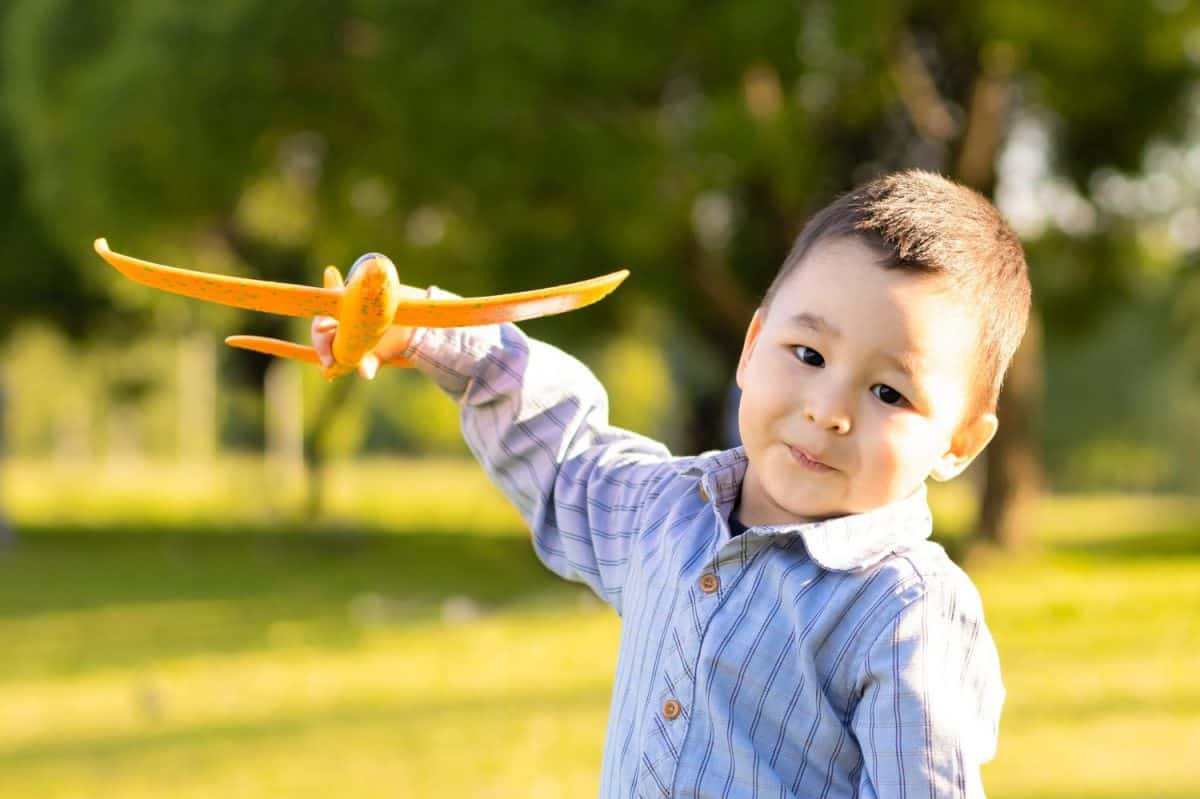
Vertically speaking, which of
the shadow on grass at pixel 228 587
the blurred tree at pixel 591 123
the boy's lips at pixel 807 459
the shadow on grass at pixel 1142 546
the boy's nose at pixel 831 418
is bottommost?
the shadow on grass at pixel 228 587

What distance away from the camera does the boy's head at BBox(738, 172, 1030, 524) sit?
142 centimetres

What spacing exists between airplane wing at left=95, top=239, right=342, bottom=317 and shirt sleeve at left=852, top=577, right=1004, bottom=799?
64 centimetres

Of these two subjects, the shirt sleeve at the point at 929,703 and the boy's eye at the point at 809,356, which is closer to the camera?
the shirt sleeve at the point at 929,703

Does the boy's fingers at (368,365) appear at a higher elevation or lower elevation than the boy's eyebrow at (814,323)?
lower

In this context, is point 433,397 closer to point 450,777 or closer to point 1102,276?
point 1102,276

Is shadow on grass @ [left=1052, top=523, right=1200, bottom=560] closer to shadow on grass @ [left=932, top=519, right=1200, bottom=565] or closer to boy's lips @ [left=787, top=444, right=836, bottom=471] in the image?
shadow on grass @ [left=932, top=519, right=1200, bottom=565]

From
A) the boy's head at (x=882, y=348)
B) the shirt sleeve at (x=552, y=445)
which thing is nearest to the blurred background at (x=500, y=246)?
the shirt sleeve at (x=552, y=445)

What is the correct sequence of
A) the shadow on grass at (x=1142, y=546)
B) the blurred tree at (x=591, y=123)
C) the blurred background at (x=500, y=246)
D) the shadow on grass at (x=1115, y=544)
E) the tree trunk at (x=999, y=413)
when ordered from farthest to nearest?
1. the shadow on grass at (x=1142, y=546)
2. the shadow on grass at (x=1115, y=544)
3. the tree trunk at (x=999, y=413)
4. the blurred tree at (x=591, y=123)
5. the blurred background at (x=500, y=246)

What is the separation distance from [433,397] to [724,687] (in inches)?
974

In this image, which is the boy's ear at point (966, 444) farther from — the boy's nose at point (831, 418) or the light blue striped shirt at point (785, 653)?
the boy's nose at point (831, 418)

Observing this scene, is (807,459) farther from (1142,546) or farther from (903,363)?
(1142,546)

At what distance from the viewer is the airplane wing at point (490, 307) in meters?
1.52

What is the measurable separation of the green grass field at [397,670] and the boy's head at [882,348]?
3095 millimetres

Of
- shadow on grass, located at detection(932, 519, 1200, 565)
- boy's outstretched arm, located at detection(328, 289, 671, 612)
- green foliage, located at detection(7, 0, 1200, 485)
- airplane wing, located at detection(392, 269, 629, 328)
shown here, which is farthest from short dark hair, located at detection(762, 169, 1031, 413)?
shadow on grass, located at detection(932, 519, 1200, 565)
